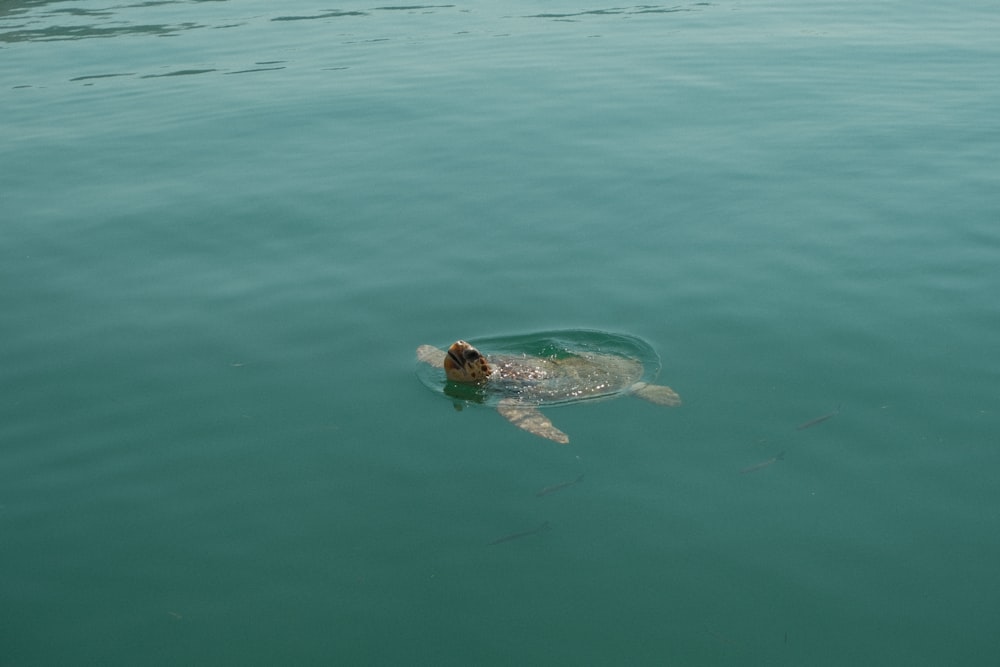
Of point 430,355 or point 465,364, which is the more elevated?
point 465,364

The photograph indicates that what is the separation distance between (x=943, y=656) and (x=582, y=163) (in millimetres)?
9887

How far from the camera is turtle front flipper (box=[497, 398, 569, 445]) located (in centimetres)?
852

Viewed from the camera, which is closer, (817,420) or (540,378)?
(817,420)

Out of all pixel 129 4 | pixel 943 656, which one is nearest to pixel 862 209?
pixel 943 656

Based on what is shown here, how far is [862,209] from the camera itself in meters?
12.9

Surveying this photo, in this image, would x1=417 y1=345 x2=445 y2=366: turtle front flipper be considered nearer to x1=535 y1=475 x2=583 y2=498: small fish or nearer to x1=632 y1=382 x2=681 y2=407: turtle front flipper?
x1=632 y1=382 x2=681 y2=407: turtle front flipper

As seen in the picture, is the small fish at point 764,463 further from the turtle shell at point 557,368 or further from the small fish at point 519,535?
the small fish at point 519,535

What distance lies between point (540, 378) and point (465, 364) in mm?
724

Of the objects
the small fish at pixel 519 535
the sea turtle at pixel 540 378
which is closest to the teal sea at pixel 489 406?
the small fish at pixel 519 535

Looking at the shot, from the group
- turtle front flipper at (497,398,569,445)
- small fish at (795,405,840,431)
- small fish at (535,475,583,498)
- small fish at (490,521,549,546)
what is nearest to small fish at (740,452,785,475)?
small fish at (795,405,840,431)

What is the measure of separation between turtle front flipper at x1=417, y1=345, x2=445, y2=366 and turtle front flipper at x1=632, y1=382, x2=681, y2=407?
1.83 m

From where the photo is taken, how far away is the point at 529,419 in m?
8.83

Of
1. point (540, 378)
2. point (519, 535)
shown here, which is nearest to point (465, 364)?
point (540, 378)

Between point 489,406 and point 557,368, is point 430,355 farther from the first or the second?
point 557,368
